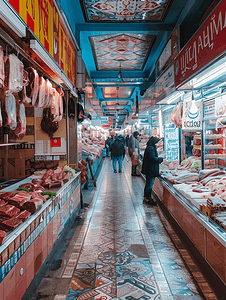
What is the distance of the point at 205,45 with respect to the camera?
126 inches

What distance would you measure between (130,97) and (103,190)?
9.33 meters

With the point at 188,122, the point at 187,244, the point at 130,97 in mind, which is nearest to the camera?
the point at 187,244

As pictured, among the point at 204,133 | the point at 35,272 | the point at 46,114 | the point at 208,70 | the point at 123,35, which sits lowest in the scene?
the point at 35,272

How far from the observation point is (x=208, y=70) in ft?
11.4

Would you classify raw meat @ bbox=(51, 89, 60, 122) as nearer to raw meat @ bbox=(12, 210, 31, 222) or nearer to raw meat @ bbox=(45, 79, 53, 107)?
raw meat @ bbox=(45, 79, 53, 107)

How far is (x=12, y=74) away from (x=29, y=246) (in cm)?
178

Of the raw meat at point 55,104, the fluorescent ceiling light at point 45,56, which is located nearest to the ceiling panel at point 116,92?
the raw meat at point 55,104

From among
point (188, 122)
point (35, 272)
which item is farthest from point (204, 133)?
point (35, 272)

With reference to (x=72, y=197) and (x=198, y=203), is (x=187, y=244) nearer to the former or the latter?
(x=198, y=203)

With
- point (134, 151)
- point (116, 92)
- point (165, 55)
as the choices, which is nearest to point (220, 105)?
point (165, 55)

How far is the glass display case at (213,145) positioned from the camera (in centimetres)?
477

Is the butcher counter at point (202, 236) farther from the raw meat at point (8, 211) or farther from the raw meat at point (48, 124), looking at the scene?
the raw meat at point (48, 124)

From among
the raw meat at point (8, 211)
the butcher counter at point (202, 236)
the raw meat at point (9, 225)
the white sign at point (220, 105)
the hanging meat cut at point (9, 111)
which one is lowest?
the butcher counter at point (202, 236)

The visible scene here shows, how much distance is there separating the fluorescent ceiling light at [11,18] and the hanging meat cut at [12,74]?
328 mm
